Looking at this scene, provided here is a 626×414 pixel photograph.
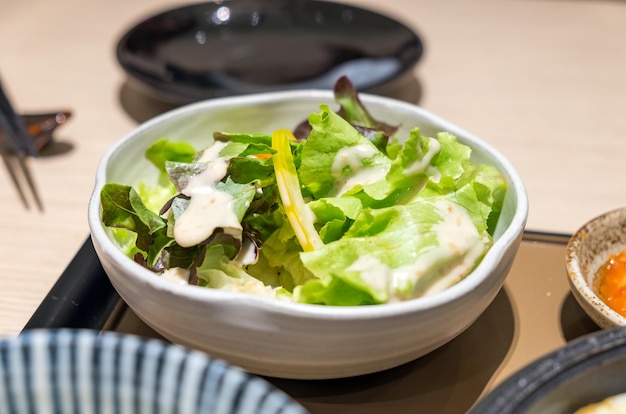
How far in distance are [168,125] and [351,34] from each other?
96 cm

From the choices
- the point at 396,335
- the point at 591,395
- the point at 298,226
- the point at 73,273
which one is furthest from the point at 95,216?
the point at 591,395

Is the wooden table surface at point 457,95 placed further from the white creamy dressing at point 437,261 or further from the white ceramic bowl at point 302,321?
the white creamy dressing at point 437,261

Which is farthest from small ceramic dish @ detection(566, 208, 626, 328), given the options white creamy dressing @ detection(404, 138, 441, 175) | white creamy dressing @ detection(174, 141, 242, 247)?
white creamy dressing @ detection(174, 141, 242, 247)

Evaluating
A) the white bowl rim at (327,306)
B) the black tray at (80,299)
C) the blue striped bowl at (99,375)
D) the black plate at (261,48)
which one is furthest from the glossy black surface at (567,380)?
the black plate at (261,48)

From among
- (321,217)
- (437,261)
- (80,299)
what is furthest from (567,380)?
(80,299)

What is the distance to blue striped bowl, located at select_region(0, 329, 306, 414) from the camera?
60cm

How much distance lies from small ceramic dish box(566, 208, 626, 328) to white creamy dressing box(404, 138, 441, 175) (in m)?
0.25

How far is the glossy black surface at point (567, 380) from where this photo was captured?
651 mm

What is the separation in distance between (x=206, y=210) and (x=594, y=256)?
1.99 feet

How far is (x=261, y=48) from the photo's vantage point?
6.28 feet

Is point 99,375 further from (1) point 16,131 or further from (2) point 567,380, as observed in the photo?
(1) point 16,131

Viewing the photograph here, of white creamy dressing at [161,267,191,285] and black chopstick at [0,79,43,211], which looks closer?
white creamy dressing at [161,267,191,285]

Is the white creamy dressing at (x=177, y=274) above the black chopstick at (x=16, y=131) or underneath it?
above

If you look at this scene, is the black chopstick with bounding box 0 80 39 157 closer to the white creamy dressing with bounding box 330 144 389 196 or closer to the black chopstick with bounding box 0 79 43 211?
the black chopstick with bounding box 0 79 43 211
